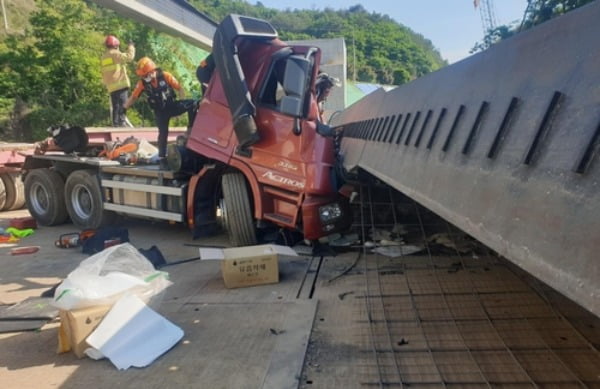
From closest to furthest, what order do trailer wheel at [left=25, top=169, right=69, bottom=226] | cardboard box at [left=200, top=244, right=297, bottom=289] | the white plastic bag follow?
the white plastic bag < cardboard box at [left=200, top=244, right=297, bottom=289] < trailer wheel at [left=25, top=169, right=69, bottom=226]

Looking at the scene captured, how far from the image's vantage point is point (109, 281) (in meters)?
3.53

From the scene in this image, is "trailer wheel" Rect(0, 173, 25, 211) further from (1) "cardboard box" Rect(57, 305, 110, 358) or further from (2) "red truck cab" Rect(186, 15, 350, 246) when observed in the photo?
(1) "cardboard box" Rect(57, 305, 110, 358)

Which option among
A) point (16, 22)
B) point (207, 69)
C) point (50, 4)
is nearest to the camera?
point (207, 69)

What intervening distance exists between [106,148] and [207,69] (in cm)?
298

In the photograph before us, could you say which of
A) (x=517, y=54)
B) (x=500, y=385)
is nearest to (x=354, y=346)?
(x=500, y=385)

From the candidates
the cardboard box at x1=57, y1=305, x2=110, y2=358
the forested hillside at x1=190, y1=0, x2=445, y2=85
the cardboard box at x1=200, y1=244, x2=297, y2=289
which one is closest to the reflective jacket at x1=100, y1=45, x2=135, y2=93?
the cardboard box at x1=200, y1=244, x2=297, y2=289

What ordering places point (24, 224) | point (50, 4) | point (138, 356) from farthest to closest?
point (50, 4) → point (24, 224) → point (138, 356)

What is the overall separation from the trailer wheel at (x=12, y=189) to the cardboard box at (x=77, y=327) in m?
7.20

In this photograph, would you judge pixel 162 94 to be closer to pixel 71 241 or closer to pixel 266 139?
pixel 266 139

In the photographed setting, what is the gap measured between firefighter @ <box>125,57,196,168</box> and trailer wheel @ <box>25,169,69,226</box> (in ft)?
7.31

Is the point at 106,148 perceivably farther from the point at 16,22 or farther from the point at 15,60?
the point at 16,22

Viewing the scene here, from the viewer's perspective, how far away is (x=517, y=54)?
1644 millimetres

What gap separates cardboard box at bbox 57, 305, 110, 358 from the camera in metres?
3.10

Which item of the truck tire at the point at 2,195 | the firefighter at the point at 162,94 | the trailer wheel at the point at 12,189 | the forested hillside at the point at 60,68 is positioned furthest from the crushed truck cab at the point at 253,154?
the forested hillside at the point at 60,68
